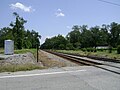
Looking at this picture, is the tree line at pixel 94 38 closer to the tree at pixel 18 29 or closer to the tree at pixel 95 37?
the tree at pixel 95 37

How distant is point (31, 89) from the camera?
764 cm

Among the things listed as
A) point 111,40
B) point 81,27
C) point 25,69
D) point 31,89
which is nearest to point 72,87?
point 31,89

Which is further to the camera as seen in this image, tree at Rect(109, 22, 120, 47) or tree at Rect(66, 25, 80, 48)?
tree at Rect(66, 25, 80, 48)

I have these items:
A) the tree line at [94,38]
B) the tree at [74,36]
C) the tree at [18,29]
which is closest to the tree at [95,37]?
the tree line at [94,38]

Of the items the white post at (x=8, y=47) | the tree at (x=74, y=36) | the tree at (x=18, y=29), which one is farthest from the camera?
the tree at (x=74, y=36)

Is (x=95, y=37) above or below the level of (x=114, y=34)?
below

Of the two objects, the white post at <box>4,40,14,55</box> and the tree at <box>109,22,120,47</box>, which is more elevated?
the tree at <box>109,22,120,47</box>

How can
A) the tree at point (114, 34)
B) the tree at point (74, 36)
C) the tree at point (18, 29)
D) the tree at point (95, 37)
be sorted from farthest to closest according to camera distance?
1. the tree at point (74, 36)
2. the tree at point (114, 34)
3. the tree at point (95, 37)
4. the tree at point (18, 29)

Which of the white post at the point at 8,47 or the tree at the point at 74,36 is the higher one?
the tree at the point at 74,36

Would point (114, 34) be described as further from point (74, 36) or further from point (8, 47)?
point (8, 47)

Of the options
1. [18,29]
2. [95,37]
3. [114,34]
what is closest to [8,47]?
[18,29]

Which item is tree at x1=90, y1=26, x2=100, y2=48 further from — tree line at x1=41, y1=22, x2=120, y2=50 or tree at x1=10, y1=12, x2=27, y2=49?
tree at x1=10, y1=12, x2=27, y2=49

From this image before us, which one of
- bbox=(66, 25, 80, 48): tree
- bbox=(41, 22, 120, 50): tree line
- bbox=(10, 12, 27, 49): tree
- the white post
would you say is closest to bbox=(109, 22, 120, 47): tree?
bbox=(41, 22, 120, 50): tree line

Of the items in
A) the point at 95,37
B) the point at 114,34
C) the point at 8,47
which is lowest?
the point at 8,47
